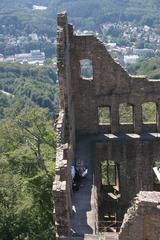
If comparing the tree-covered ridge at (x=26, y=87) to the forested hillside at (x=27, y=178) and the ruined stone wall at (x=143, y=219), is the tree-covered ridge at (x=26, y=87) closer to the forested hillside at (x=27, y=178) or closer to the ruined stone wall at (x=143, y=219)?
the forested hillside at (x=27, y=178)

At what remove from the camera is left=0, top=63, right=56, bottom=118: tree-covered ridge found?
117m

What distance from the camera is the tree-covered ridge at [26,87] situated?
11686cm

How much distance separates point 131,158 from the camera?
106 feet

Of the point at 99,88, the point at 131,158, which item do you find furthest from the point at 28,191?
the point at 99,88

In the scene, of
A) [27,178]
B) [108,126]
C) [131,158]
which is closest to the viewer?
[27,178]

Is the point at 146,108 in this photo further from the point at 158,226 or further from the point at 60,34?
the point at 158,226

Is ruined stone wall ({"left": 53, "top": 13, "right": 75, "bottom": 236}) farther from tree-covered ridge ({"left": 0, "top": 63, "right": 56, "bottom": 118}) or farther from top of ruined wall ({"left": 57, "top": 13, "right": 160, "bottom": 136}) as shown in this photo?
tree-covered ridge ({"left": 0, "top": 63, "right": 56, "bottom": 118})

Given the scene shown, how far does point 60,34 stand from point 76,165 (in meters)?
6.70

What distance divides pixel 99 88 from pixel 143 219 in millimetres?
15138

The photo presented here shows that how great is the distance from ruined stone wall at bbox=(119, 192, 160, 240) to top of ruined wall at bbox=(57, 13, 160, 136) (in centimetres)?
1388

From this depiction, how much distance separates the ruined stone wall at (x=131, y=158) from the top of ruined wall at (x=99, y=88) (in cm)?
137

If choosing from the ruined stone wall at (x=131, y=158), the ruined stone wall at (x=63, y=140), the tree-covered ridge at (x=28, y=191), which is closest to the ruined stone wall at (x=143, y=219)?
the ruined stone wall at (x=63, y=140)

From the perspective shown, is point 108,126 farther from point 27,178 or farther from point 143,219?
point 143,219

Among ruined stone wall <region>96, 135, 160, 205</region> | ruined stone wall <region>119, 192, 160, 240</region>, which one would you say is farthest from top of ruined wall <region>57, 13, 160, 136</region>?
ruined stone wall <region>119, 192, 160, 240</region>
